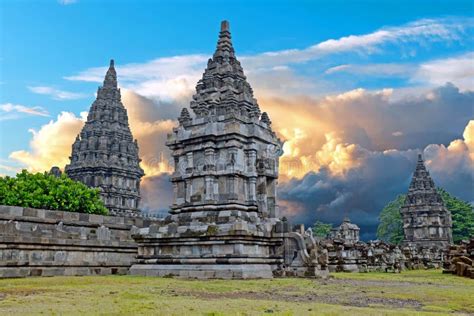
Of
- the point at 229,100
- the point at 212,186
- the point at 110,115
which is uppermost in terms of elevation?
the point at 110,115

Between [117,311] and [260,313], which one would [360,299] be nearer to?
[260,313]

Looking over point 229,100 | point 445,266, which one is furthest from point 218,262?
point 445,266

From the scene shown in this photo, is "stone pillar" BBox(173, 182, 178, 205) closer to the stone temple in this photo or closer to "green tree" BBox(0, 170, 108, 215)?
"green tree" BBox(0, 170, 108, 215)

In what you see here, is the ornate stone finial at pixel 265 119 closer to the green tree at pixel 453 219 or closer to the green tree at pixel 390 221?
the green tree at pixel 453 219

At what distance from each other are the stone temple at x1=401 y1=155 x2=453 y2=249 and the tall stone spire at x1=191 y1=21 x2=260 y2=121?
167ft

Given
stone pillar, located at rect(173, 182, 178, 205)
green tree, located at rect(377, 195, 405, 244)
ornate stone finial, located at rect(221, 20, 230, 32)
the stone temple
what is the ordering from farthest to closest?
green tree, located at rect(377, 195, 405, 244) → the stone temple → ornate stone finial, located at rect(221, 20, 230, 32) → stone pillar, located at rect(173, 182, 178, 205)

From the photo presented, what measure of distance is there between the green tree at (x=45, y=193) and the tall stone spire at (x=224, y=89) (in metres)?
21.9

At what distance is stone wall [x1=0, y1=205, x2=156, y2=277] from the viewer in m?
20.5

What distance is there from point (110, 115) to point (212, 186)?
56712 mm

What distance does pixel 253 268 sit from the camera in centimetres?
2111

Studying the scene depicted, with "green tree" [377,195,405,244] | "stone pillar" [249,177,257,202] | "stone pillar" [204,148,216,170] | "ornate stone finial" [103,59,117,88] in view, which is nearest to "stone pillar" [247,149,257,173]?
"stone pillar" [249,177,257,202]

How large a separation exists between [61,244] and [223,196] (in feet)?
26.0

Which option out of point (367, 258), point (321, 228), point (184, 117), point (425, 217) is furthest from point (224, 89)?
point (321, 228)

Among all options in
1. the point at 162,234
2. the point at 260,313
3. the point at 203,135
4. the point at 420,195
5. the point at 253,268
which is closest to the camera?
the point at 260,313
